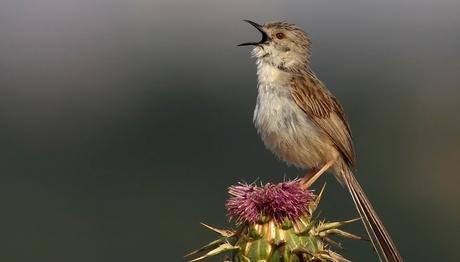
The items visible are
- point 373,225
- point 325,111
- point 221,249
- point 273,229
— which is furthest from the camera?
point 325,111

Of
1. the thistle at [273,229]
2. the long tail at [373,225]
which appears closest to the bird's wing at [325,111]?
the long tail at [373,225]

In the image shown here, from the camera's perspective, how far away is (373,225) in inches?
451

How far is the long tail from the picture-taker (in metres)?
11.1

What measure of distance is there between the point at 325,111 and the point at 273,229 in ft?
8.76

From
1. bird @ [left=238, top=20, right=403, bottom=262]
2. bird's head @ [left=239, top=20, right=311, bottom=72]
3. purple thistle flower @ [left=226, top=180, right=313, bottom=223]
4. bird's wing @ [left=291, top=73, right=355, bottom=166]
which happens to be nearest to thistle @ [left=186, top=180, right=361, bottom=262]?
purple thistle flower @ [left=226, top=180, right=313, bottom=223]

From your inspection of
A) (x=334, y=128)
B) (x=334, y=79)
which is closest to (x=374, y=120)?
(x=334, y=79)

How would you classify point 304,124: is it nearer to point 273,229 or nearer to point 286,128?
point 286,128

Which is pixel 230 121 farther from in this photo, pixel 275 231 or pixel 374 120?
pixel 275 231

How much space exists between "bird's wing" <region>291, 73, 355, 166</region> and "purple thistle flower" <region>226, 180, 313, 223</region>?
2318 millimetres

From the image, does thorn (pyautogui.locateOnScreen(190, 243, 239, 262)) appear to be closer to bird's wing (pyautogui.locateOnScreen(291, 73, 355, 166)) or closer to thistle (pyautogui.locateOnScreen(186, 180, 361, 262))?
thistle (pyautogui.locateOnScreen(186, 180, 361, 262))

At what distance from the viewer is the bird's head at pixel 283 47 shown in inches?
506

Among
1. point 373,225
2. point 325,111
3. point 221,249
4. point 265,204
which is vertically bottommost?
point 373,225

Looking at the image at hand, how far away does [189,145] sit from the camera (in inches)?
5541

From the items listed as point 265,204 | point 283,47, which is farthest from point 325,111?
point 265,204
